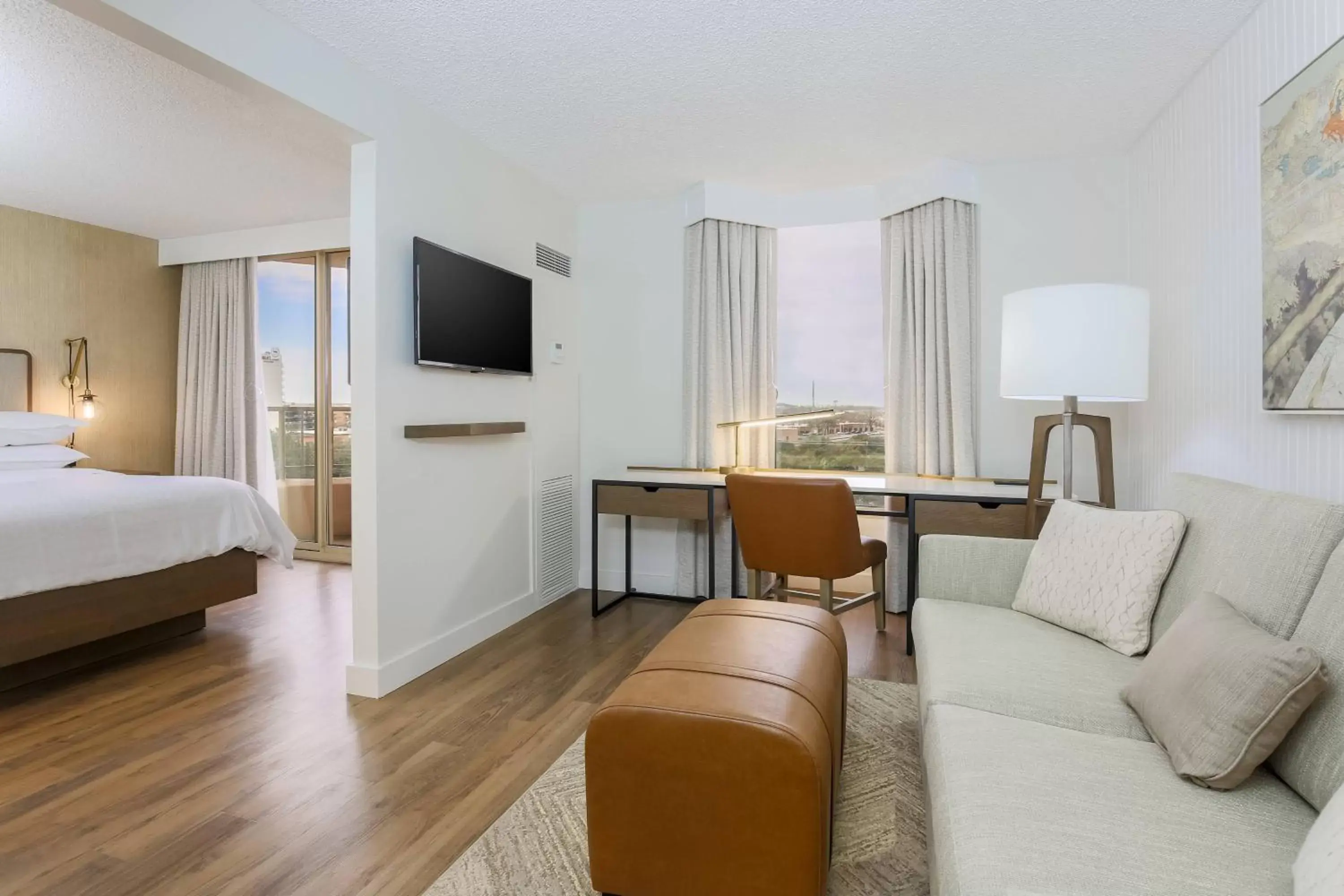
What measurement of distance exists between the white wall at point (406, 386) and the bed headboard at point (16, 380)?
3086 mm

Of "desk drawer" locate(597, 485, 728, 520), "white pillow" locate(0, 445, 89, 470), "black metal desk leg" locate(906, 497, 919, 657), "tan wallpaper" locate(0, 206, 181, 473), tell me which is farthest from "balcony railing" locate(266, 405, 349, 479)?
"black metal desk leg" locate(906, 497, 919, 657)

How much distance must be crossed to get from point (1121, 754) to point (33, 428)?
208 inches

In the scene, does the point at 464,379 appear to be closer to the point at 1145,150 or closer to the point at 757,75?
the point at 757,75

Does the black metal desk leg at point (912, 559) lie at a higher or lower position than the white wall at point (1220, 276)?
lower

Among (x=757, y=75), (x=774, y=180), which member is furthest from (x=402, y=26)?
(x=774, y=180)

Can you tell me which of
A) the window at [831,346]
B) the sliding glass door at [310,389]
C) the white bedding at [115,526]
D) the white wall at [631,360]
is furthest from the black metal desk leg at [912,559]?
the sliding glass door at [310,389]

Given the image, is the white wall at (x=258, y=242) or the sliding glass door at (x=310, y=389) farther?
the sliding glass door at (x=310, y=389)

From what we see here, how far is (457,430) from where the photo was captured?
291cm

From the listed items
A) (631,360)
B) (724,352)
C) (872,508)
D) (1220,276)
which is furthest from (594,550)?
(1220,276)

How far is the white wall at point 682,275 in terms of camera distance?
3.36 m

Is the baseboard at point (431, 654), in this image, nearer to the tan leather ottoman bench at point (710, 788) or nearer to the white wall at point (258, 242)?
the tan leather ottoman bench at point (710, 788)

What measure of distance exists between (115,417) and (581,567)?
3536 mm

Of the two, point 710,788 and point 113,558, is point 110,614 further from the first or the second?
point 710,788

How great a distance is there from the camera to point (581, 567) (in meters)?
4.21
